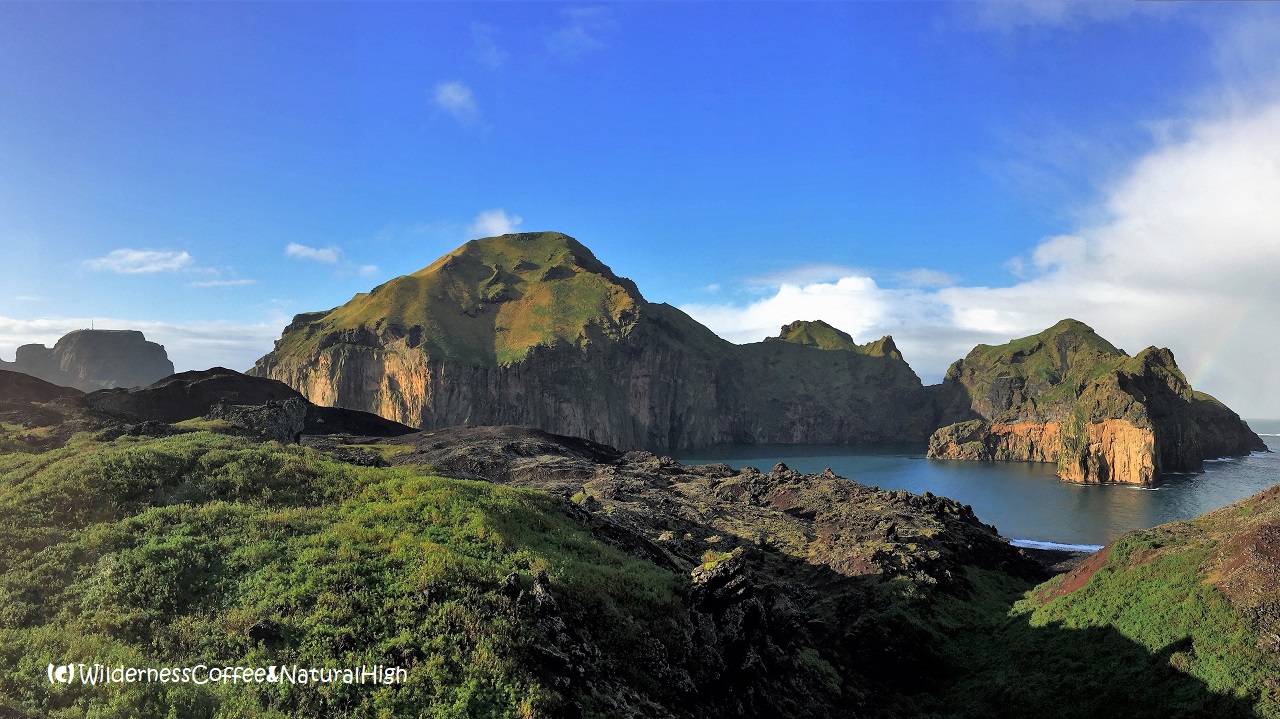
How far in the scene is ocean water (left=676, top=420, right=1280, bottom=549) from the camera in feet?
291

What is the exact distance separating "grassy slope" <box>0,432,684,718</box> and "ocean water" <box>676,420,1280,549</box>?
270 feet

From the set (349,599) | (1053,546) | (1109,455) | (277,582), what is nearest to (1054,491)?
(1109,455)

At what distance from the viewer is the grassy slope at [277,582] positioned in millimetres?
12984

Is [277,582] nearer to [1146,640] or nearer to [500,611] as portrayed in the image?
[500,611]

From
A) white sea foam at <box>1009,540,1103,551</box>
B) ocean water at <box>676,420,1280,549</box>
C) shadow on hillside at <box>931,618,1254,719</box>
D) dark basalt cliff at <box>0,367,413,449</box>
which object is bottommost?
white sea foam at <box>1009,540,1103,551</box>

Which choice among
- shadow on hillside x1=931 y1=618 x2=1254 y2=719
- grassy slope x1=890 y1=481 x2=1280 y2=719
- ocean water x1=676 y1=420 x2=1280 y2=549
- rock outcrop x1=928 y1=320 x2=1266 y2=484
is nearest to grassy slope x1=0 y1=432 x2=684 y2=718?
shadow on hillside x1=931 y1=618 x2=1254 y2=719

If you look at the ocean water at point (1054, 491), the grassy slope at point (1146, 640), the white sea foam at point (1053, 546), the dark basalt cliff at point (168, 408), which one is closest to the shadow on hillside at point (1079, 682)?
the grassy slope at point (1146, 640)

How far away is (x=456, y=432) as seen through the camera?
113062 mm

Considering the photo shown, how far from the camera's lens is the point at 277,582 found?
51.8 ft

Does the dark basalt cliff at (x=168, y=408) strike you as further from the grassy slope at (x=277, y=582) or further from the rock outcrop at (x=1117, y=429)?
the rock outcrop at (x=1117, y=429)

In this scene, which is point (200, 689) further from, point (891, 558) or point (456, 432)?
point (456, 432)

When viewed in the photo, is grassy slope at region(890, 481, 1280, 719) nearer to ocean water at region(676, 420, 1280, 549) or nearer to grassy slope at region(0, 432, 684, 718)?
grassy slope at region(0, 432, 684, 718)

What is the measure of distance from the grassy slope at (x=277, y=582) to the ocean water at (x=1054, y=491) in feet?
270

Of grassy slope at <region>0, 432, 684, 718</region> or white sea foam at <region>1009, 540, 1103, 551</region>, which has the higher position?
grassy slope at <region>0, 432, 684, 718</region>
